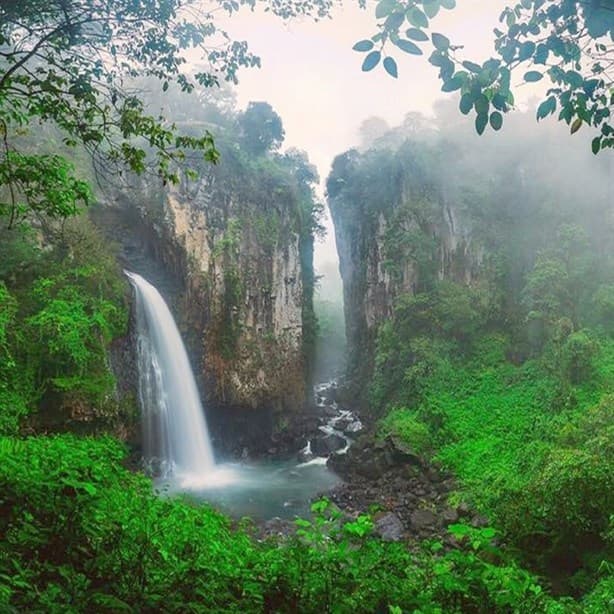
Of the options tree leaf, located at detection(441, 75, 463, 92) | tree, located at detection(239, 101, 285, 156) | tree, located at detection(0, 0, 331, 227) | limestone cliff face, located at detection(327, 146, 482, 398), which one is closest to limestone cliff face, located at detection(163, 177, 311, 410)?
tree, located at detection(239, 101, 285, 156)

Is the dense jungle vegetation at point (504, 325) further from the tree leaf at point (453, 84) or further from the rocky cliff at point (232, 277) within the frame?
the tree leaf at point (453, 84)

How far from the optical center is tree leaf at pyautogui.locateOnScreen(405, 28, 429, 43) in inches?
60.8

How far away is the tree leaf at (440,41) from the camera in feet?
5.56

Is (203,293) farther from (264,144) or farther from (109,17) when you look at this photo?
(109,17)

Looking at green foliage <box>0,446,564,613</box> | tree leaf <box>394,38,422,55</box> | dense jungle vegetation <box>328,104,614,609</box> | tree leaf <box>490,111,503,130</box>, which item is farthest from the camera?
dense jungle vegetation <box>328,104,614,609</box>

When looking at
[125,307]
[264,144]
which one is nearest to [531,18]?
[125,307]

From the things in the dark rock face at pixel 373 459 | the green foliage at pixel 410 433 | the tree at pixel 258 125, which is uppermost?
the tree at pixel 258 125

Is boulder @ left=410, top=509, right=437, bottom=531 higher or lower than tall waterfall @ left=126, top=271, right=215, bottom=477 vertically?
lower

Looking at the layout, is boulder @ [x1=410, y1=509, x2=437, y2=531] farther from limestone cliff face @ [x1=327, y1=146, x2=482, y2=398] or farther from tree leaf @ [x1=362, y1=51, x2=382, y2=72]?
limestone cliff face @ [x1=327, y1=146, x2=482, y2=398]

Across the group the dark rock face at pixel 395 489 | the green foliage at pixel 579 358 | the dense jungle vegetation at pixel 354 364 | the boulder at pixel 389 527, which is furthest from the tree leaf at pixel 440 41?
the green foliage at pixel 579 358

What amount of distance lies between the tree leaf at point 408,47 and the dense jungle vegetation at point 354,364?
12 centimetres

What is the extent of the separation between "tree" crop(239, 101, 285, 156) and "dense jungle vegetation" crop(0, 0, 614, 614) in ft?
0.40

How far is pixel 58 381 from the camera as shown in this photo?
31.4 feet

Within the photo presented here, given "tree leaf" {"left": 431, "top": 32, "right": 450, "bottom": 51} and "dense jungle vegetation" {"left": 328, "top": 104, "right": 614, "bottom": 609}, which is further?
"dense jungle vegetation" {"left": 328, "top": 104, "right": 614, "bottom": 609}
